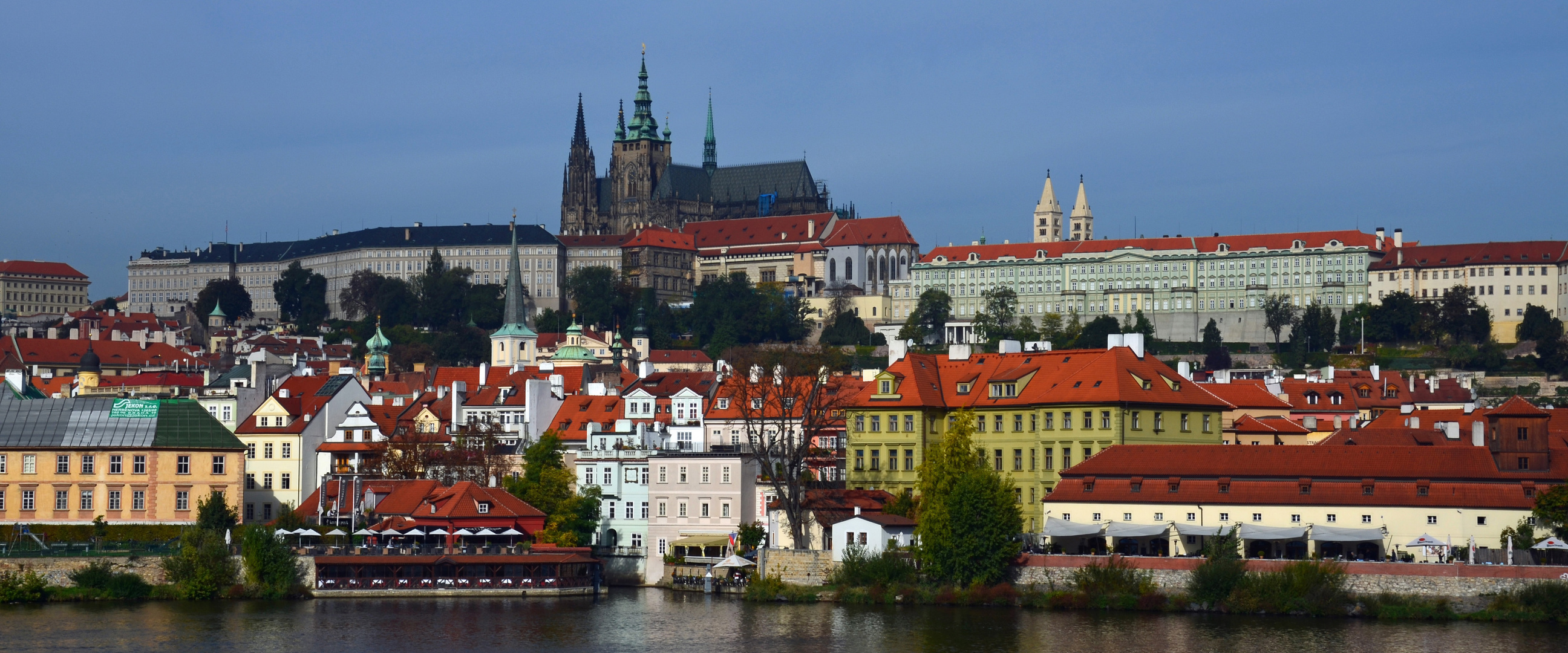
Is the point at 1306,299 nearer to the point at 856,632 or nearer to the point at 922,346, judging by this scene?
the point at 922,346

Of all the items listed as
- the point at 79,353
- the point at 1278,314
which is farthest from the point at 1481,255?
the point at 79,353

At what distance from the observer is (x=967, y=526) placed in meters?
59.2

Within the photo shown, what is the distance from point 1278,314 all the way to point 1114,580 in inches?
5151

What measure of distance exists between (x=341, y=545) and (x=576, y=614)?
416 inches

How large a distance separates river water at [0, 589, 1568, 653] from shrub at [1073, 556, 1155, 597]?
84cm

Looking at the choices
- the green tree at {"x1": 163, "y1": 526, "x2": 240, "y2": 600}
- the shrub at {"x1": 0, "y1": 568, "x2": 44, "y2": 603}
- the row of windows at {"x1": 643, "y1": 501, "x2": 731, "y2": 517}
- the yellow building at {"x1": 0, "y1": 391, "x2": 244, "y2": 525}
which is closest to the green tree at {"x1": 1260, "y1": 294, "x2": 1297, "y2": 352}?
the row of windows at {"x1": 643, "y1": 501, "x2": 731, "y2": 517}

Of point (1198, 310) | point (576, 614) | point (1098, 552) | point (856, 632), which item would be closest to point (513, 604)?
point (576, 614)

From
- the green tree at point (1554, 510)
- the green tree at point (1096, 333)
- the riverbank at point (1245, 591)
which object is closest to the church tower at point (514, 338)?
the green tree at point (1096, 333)

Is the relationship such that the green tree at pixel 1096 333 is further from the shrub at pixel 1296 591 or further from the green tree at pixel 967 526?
the shrub at pixel 1296 591

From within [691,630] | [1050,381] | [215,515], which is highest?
[1050,381]

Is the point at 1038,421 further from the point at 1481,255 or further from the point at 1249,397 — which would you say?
→ the point at 1481,255

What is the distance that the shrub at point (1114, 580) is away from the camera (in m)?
57.8

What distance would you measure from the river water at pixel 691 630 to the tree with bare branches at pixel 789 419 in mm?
4505

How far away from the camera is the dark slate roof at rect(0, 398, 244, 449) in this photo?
69.6 metres
